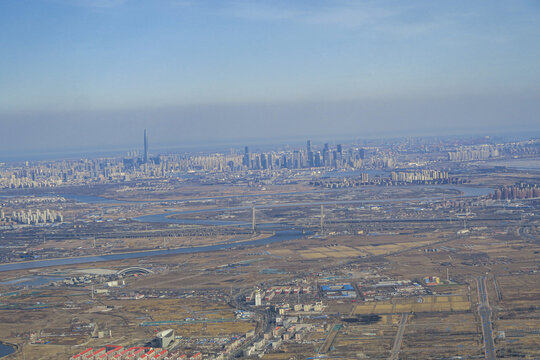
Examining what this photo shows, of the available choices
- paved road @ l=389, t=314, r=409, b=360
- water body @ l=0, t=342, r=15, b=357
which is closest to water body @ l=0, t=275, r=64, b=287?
water body @ l=0, t=342, r=15, b=357

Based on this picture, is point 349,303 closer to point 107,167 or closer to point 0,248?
point 0,248

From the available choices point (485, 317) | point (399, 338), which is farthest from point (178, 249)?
point (399, 338)

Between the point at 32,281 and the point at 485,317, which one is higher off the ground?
the point at 485,317

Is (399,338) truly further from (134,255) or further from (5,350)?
(134,255)

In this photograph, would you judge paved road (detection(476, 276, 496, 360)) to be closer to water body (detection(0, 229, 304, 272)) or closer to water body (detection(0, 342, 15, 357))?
water body (detection(0, 342, 15, 357))

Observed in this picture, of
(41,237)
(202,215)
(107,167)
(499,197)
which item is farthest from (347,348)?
(107,167)

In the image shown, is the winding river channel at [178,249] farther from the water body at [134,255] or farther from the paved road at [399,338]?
the paved road at [399,338]
